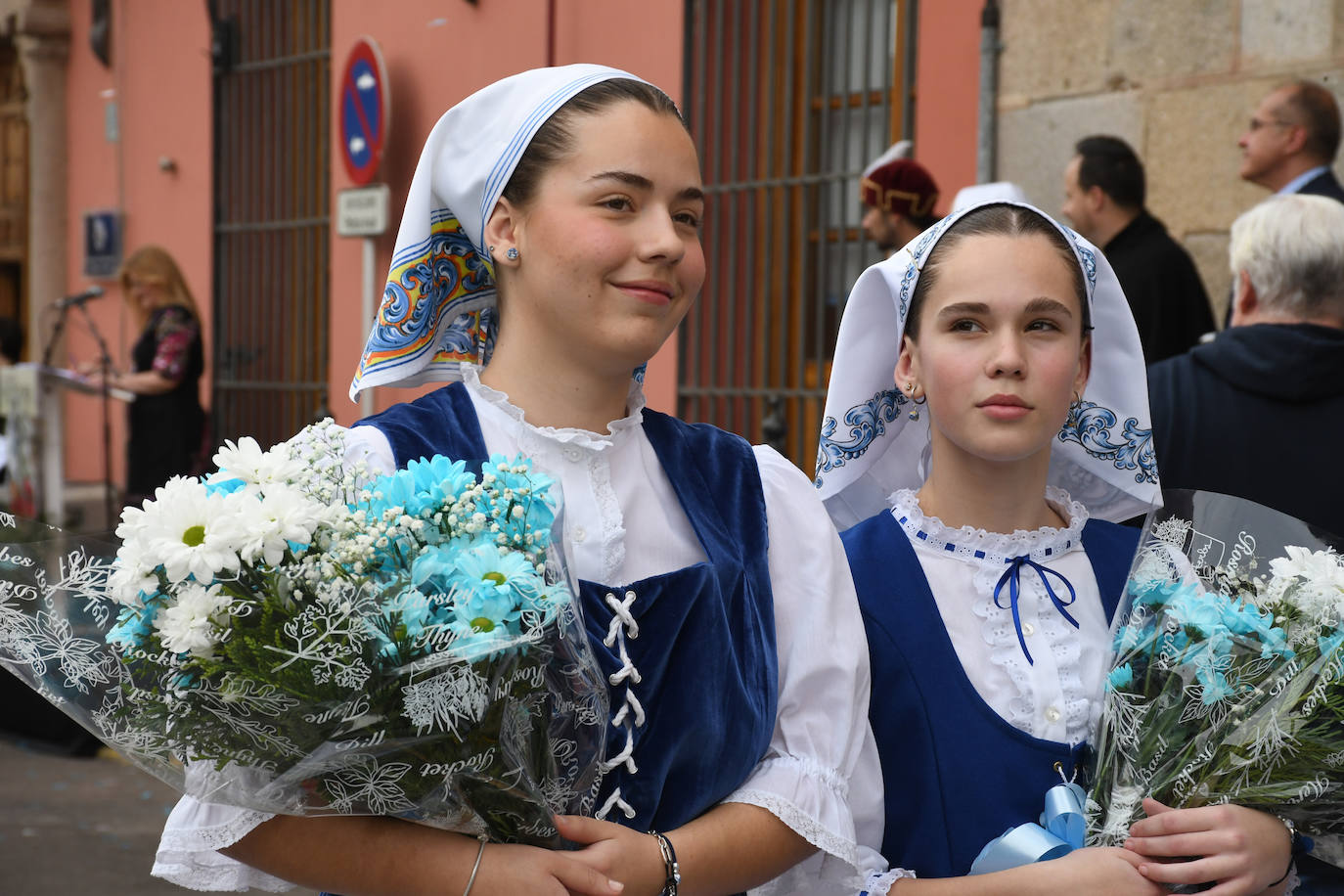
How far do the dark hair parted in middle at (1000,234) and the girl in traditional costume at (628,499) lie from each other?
38 centimetres

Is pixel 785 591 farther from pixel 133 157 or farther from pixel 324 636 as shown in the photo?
pixel 133 157

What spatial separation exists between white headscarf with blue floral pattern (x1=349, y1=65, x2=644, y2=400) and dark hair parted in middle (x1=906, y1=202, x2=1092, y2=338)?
0.57 meters

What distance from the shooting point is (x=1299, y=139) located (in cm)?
451

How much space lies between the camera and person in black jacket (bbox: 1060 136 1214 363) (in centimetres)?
470

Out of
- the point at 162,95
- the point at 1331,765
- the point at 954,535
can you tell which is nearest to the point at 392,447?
the point at 954,535

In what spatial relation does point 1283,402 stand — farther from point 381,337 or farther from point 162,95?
point 162,95

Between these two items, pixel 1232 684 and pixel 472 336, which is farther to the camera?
pixel 472 336

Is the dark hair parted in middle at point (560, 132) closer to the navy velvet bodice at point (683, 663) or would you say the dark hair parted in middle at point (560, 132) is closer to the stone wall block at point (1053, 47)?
the navy velvet bodice at point (683, 663)

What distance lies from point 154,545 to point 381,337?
0.60 metres

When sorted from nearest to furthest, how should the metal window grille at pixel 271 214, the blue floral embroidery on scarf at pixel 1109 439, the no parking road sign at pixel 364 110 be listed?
the blue floral embroidery on scarf at pixel 1109 439 < the no parking road sign at pixel 364 110 < the metal window grille at pixel 271 214

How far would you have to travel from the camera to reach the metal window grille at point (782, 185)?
650cm

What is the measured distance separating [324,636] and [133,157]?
11.1 metres

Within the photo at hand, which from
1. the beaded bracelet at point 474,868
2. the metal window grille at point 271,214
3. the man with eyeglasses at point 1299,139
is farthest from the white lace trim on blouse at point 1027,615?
the metal window grille at point 271,214

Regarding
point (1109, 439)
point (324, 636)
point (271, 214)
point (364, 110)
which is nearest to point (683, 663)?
point (324, 636)
